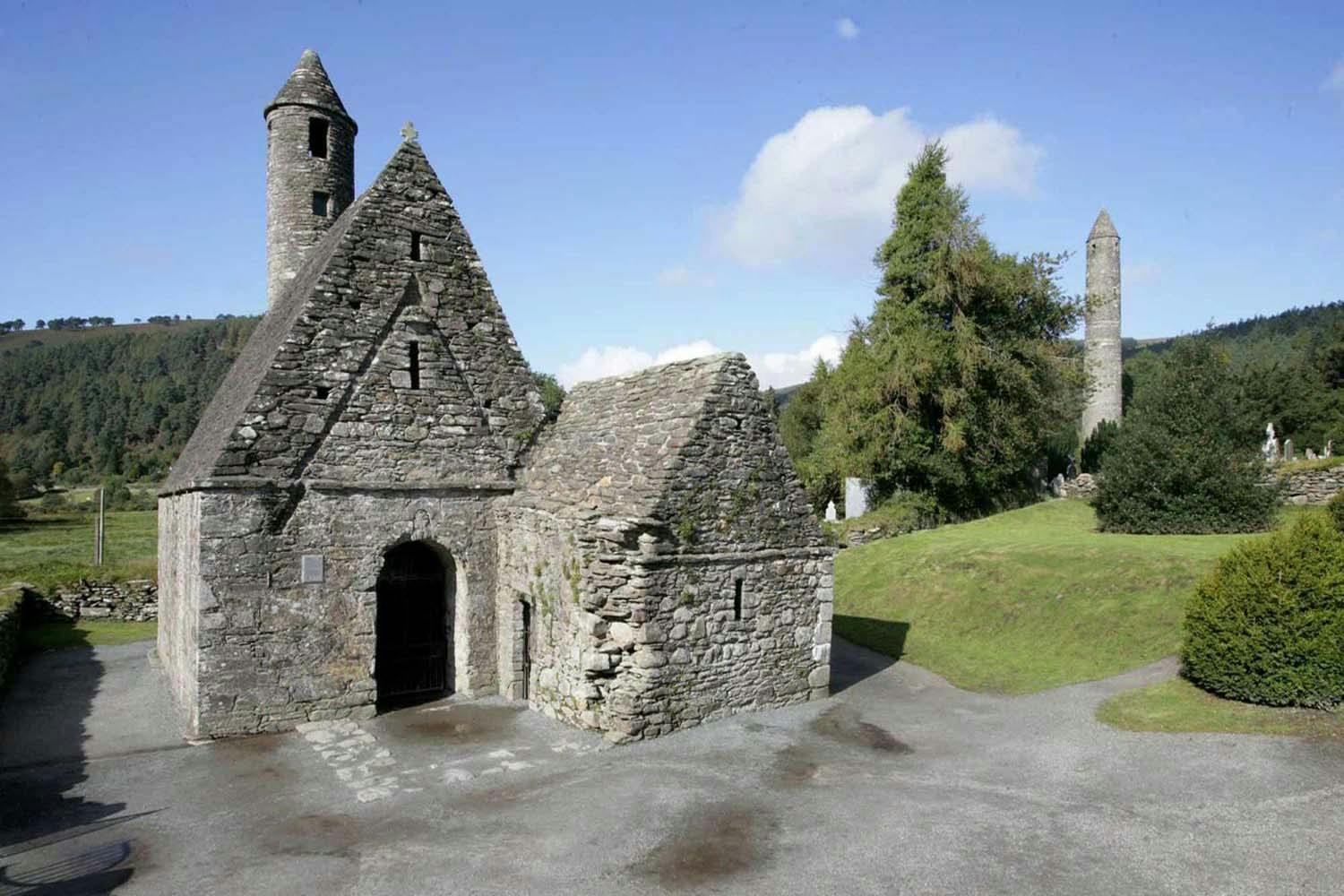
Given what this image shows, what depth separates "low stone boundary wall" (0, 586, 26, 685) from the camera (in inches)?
646

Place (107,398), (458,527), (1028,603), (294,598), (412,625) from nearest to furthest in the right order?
(294,598) < (458,527) < (412,625) < (1028,603) < (107,398)

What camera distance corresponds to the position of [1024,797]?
950 centimetres

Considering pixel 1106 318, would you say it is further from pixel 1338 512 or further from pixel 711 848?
pixel 711 848

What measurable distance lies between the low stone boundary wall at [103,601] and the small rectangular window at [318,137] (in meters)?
13.5

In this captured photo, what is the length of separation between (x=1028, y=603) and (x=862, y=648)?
3.88 m

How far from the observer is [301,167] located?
808 inches

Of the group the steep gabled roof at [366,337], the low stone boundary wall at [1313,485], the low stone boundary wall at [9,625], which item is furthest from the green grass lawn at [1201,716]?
the low stone boundary wall at [9,625]

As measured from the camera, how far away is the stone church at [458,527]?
12.2 m

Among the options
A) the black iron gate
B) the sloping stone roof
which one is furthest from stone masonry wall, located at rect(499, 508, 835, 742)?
the black iron gate

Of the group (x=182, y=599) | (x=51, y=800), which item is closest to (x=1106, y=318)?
(x=182, y=599)

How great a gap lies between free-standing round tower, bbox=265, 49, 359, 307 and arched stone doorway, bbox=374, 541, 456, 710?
935 centimetres

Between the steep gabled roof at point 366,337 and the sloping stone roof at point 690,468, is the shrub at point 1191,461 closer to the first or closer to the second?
the sloping stone roof at point 690,468

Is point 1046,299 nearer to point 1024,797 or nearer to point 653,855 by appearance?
point 1024,797

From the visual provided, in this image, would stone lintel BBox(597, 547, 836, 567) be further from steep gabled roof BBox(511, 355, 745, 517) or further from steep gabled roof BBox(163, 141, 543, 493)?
steep gabled roof BBox(163, 141, 543, 493)
